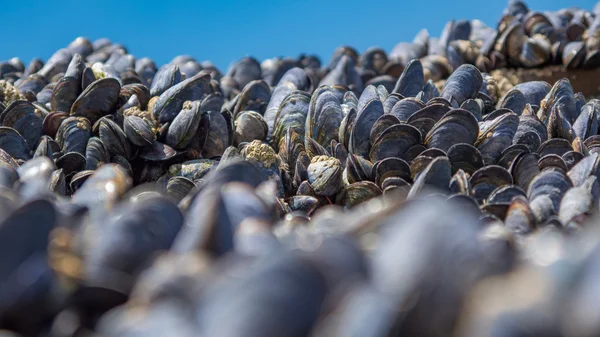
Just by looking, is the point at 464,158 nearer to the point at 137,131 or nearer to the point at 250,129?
the point at 250,129

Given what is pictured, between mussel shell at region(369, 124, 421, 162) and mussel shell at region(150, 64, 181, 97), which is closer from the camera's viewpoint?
mussel shell at region(369, 124, 421, 162)

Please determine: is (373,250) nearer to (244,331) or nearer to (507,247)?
(507,247)

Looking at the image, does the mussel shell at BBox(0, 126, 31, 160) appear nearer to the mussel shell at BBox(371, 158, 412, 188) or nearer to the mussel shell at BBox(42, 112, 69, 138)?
the mussel shell at BBox(42, 112, 69, 138)

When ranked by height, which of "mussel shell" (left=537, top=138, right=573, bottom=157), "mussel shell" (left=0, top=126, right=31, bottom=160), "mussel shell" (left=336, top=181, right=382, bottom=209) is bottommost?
"mussel shell" (left=336, top=181, right=382, bottom=209)

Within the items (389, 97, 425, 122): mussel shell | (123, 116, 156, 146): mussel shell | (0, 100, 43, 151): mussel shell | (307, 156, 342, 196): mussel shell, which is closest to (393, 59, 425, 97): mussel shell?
(389, 97, 425, 122): mussel shell

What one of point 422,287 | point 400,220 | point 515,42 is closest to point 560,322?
point 422,287

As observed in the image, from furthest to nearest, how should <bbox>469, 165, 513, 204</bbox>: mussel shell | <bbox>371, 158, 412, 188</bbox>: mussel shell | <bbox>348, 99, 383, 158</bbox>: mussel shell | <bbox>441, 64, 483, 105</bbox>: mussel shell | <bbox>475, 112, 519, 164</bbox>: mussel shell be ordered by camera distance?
1. <bbox>441, 64, 483, 105</bbox>: mussel shell
2. <bbox>348, 99, 383, 158</bbox>: mussel shell
3. <bbox>475, 112, 519, 164</bbox>: mussel shell
4. <bbox>371, 158, 412, 188</bbox>: mussel shell
5. <bbox>469, 165, 513, 204</bbox>: mussel shell

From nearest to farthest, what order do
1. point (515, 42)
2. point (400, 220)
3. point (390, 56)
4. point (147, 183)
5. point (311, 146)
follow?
point (400, 220) < point (311, 146) < point (147, 183) < point (515, 42) < point (390, 56)

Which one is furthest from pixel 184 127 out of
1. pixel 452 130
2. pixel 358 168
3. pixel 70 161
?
pixel 452 130
